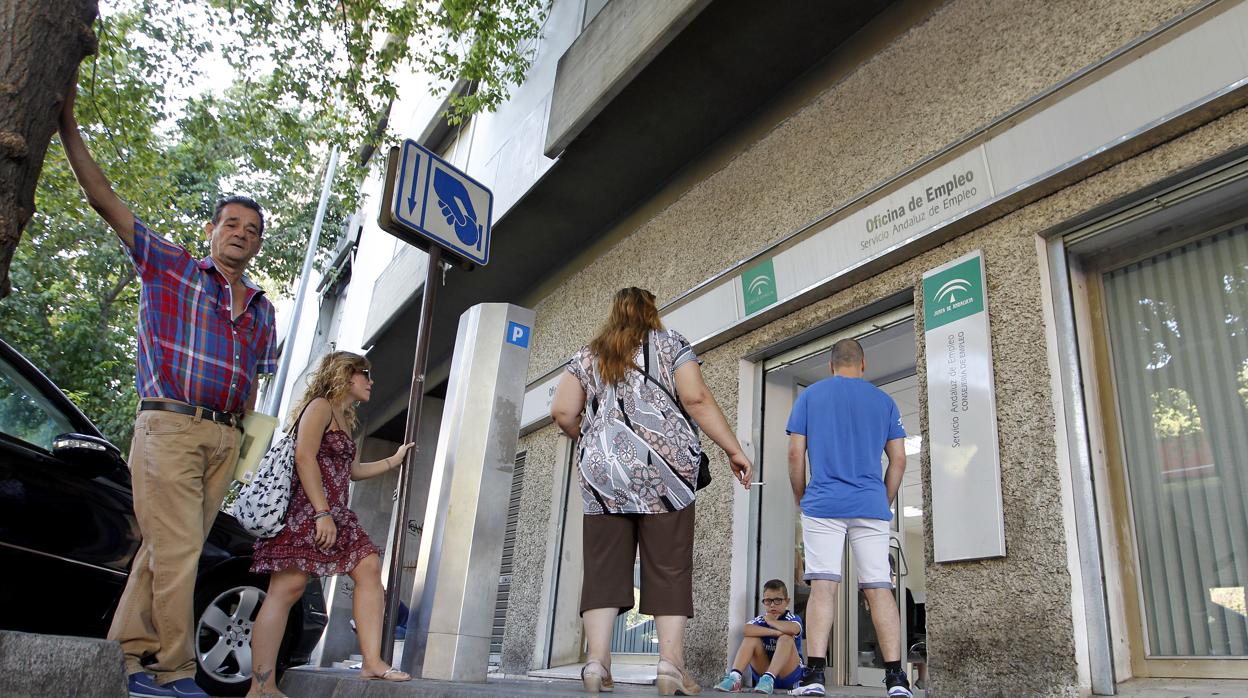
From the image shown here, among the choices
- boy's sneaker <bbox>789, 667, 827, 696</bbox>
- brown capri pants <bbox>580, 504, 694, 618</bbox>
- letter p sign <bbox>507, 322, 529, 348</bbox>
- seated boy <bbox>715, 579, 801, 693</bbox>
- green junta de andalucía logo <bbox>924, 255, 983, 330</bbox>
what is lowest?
boy's sneaker <bbox>789, 667, 827, 696</bbox>

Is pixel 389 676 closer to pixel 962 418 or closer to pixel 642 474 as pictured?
pixel 642 474

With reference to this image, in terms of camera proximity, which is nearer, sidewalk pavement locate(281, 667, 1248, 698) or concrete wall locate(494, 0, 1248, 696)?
sidewalk pavement locate(281, 667, 1248, 698)

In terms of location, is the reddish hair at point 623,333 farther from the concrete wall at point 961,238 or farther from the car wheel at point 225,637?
the car wheel at point 225,637

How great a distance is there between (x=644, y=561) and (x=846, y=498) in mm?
1178

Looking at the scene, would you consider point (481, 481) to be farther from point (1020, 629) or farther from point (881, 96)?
point (881, 96)

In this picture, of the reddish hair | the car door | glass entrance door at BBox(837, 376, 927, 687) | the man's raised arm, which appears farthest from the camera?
glass entrance door at BBox(837, 376, 927, 687)

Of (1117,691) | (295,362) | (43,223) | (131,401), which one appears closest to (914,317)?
(1117,691)

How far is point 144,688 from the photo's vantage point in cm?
303

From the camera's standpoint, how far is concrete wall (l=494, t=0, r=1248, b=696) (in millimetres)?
3680

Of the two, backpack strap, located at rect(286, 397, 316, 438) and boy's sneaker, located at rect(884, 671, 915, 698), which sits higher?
backpack strap, located at rect(286, 397, 316, 438)

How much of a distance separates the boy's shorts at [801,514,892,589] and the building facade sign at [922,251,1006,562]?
31 cm

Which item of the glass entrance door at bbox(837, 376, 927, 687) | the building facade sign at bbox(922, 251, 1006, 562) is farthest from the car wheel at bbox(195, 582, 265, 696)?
the glass entrance door at bbox(837, 376, 927, 687)

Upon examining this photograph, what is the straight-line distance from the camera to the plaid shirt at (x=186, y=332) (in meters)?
3.35

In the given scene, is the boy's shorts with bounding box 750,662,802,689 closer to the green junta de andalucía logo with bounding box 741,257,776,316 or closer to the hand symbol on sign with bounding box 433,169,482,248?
the green junta de andalucía logo with bounding box 741,257,776,316
